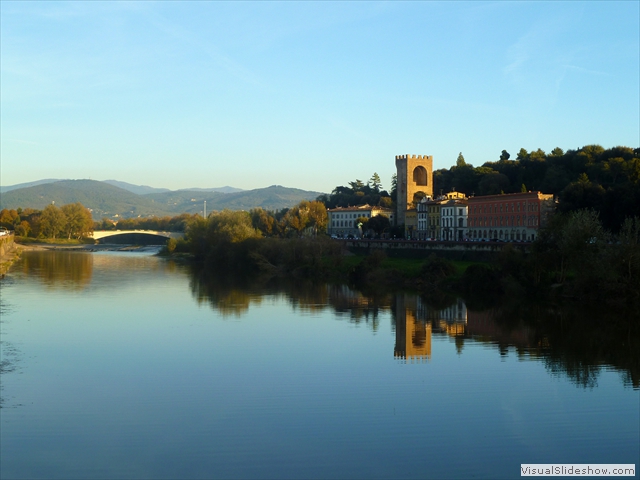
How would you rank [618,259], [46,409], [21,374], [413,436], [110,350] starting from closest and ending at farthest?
[413,436], [46,409], [21,374], [110,350], [618,259]

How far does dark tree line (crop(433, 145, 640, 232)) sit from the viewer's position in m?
39.3

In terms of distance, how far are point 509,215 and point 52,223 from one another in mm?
59267

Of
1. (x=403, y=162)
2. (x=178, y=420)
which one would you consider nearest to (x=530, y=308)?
(x=178, y=420)

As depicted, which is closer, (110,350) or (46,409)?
(46,409)

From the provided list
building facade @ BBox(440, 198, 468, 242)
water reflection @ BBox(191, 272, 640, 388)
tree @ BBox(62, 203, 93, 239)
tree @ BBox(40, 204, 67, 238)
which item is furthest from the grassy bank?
water reflection @ BBox(191, 272, 640, 388)

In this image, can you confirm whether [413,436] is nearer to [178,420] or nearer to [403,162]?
[178,420]

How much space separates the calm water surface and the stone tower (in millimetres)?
47620

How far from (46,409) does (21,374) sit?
2.85 meters

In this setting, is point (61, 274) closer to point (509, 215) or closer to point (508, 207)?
point (509, 215)

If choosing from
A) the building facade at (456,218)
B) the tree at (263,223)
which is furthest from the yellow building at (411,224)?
the tree at (263,223)

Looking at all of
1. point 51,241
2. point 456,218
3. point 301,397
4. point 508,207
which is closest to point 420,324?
point 301,397

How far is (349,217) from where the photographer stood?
79.6m

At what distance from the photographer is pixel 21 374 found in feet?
48.9

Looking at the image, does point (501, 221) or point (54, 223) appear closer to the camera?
point (501, 221)
